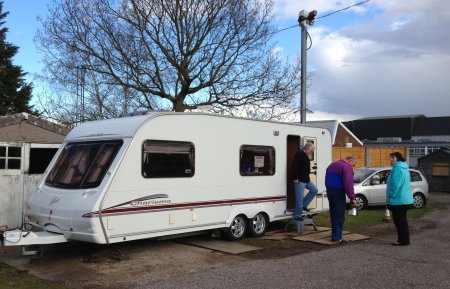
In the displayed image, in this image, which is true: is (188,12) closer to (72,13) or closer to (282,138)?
(72,13)

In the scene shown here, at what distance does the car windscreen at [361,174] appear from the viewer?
1692 cm

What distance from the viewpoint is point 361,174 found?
56.7ft

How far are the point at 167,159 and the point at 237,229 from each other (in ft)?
8.04

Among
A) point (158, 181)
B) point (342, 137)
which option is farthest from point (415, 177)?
point (342, 137)

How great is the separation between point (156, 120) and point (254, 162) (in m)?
2.76

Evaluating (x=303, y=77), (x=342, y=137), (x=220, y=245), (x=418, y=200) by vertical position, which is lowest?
(x=220, y=245)

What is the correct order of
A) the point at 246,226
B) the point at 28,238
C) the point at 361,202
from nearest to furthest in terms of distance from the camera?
the point at 28,238 < the point at 246,226 < the point at 361,202

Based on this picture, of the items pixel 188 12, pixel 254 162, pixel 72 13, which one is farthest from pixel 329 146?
pixel 72 13

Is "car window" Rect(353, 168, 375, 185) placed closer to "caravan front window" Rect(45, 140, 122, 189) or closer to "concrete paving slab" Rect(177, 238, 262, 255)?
"concrete paving slab" Rect(177, 238, 262, 255)

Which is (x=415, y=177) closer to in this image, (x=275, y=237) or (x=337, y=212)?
(x=337, y=212)

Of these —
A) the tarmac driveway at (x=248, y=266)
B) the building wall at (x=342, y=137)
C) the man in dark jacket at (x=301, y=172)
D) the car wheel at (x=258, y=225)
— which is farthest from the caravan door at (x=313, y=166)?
the building wall at (x=342, y=137)

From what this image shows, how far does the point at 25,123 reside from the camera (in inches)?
474

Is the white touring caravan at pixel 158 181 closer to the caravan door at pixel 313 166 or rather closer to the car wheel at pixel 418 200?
the caravan door at pixel 313 166

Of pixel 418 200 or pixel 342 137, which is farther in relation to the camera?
pixel 342 137
